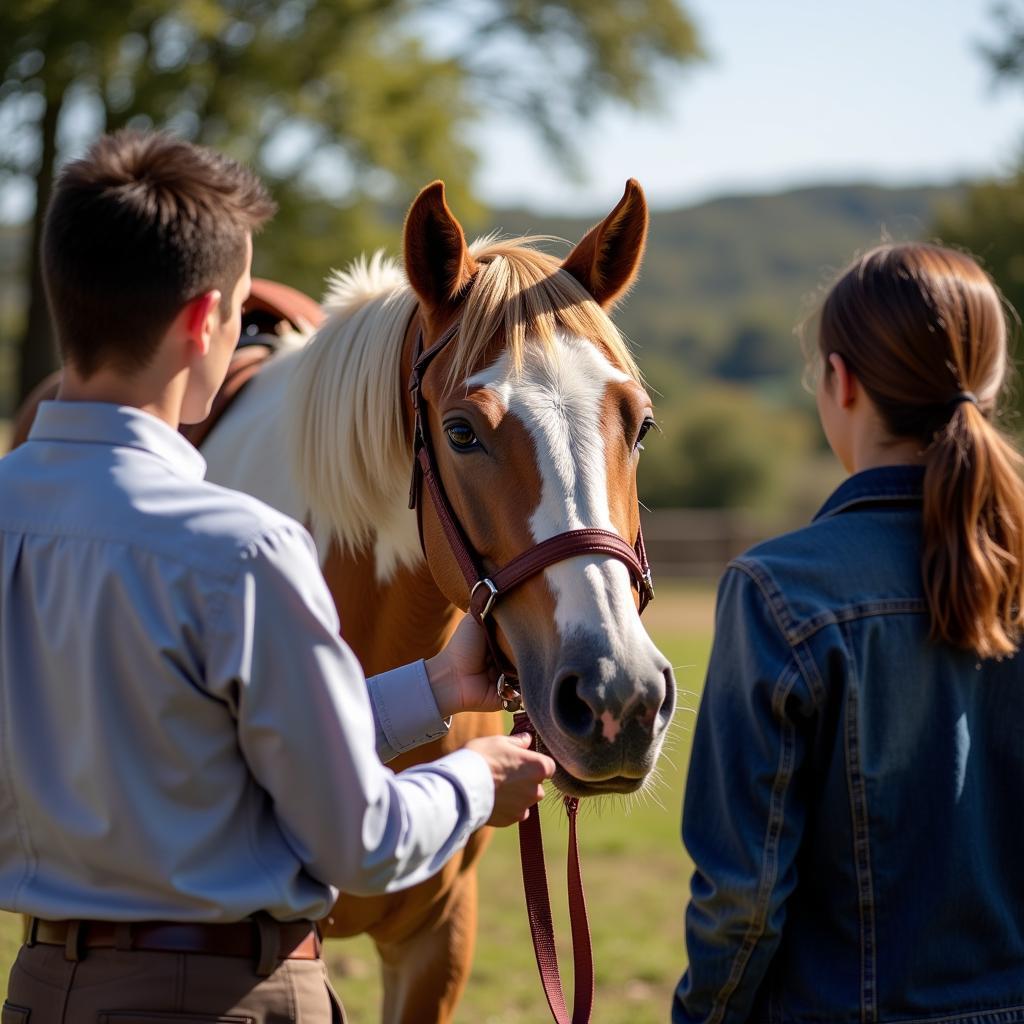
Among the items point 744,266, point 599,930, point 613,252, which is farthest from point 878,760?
point 744,266

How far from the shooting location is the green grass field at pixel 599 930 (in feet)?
14.7

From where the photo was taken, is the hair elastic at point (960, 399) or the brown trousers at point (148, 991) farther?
the hair elastic at point (960, 399)

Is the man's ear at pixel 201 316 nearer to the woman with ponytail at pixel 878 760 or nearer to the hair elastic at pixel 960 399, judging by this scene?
the woman with ponytail at pixel 878 760

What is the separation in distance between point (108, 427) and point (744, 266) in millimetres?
146979

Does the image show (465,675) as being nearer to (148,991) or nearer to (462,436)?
(462,436)

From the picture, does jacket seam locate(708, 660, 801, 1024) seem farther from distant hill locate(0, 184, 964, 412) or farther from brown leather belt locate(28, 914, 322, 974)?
distant hill locate(0, 184, 964, 412)

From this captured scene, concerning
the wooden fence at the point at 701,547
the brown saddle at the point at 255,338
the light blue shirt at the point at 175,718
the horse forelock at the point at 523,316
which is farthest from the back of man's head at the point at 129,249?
the wooden fence at the point at 701,547

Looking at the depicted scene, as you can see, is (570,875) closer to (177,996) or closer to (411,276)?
(177,996)

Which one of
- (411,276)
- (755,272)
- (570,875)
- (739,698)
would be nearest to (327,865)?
(739,698)

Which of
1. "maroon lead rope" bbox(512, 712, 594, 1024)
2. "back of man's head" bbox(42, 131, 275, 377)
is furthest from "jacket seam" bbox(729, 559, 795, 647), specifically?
"back of man's head" bbox(42, 131, 275, 377)

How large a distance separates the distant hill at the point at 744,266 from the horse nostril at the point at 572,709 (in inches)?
4279

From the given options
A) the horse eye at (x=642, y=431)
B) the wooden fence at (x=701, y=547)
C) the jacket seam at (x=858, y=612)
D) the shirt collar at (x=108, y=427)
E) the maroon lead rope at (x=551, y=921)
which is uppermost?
the shirt collar at (x=108, y=427)

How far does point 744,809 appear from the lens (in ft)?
5.47

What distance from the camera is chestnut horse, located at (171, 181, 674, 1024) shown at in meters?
2.03
